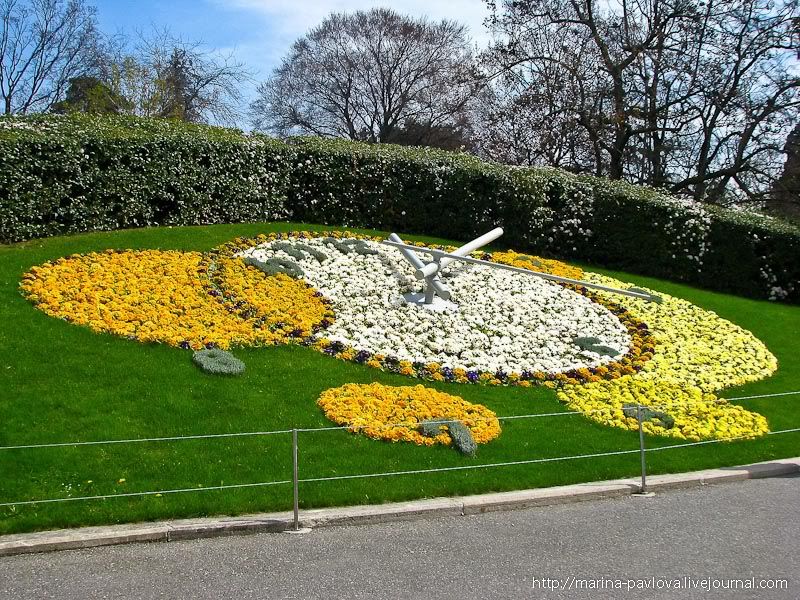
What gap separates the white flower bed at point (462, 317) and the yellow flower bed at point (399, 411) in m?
1.35

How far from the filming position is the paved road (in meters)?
5.05

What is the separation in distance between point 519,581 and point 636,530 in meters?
1.57

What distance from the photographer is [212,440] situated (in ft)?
24.0

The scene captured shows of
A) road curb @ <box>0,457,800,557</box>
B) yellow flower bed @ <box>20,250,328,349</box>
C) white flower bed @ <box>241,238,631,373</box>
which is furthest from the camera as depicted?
white flower bed @ <box>241,238,631,373</box>

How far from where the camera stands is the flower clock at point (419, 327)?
365 inches

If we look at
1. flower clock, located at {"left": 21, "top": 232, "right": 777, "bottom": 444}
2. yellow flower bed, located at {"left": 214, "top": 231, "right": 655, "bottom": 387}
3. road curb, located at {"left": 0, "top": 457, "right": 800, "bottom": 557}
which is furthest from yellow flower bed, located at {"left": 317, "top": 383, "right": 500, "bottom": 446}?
road curb, located at {"left": 0, "top": 457, "right": 800, "bottom": 557}

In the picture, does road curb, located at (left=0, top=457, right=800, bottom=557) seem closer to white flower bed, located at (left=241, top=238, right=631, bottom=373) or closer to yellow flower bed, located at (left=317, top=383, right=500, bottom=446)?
yellow flower bed, located at (left=317, top=383, right=500, bottom=446)

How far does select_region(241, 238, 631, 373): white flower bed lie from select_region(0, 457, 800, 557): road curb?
127 inches

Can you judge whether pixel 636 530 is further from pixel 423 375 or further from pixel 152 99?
pixel 152 99

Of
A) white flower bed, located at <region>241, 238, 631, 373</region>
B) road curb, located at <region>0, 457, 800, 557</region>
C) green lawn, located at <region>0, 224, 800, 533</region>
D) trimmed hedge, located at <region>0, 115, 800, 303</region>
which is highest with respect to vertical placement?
trimmed hedge, located at <region>0, 115, 800, 303</region>

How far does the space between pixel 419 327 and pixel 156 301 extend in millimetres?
3965

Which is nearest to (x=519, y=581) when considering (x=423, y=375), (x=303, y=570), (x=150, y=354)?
(x=303, y=570)

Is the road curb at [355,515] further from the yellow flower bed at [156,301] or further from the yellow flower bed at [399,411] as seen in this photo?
the yellow flower bed at [156,301]

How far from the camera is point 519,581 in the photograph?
17.3 feet
